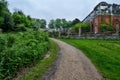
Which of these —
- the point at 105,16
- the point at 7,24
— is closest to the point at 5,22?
the point at 7,24

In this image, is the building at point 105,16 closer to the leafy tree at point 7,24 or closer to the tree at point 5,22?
the leafy tree at point 7,24

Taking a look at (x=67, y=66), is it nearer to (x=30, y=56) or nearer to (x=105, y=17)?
(x=30, y=56)

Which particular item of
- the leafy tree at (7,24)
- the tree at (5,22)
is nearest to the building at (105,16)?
the leafy tree at (7,24)

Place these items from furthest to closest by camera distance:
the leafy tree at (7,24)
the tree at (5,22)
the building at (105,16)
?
1. the leafy tree at (7,24)
2. the tree at (5,22)
3. the building at (105,16)

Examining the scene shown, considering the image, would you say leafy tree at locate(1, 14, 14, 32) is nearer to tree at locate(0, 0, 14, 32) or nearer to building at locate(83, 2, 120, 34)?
tree at locate(0, 0, 14, 32)

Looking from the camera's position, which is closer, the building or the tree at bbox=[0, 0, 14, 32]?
the building

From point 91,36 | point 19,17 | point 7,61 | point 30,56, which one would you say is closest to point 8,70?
point 7,61

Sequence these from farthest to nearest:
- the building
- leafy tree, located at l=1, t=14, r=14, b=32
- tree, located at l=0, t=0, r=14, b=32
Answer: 1. leafy tree, located at l=1, t=14, r=14, b=32
2. tree, located at l=0, t=0, r=14, b=32
3. the building

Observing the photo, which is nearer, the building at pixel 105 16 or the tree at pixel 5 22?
the building at pixel 105 16

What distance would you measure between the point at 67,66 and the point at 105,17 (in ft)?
142

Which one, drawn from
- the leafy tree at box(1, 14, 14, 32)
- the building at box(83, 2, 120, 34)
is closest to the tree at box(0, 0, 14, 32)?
the leafy tree at box(1, 14, 14, 32)

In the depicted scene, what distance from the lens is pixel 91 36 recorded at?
4484cm

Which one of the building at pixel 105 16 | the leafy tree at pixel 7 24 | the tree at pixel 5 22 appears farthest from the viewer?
the leafy tree at pixel 7 24

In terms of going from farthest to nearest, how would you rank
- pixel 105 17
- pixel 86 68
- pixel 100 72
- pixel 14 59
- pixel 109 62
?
pixel 105 17, pixel 109 62, pixel 86 68, pixel 100 72, pixel 14 59
